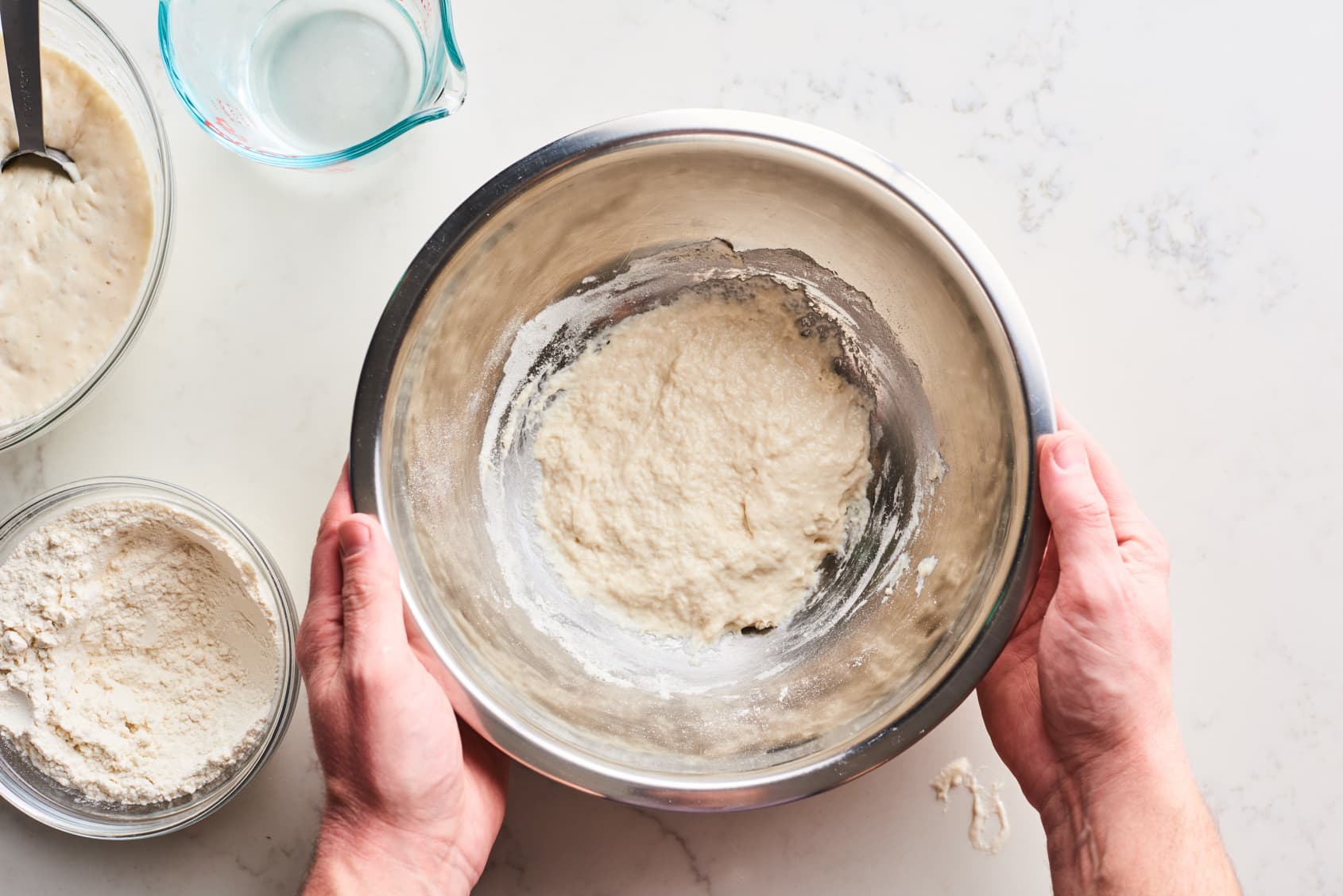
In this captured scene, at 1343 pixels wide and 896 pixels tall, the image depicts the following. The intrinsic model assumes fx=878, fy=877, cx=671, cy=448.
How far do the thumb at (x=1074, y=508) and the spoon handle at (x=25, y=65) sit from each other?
1836 mm

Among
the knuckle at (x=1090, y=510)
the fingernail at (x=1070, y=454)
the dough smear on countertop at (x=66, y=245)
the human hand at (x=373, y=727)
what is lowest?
the human hand at (x=373, y=727)

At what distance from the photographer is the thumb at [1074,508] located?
1.29 m

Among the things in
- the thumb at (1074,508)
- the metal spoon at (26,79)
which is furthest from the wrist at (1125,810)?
the metal spoon at (26,79)

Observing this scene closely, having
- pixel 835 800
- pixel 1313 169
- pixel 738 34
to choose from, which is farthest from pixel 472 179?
pixel 1313 169

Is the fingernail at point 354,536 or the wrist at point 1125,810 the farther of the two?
the wrist at point 1125,810

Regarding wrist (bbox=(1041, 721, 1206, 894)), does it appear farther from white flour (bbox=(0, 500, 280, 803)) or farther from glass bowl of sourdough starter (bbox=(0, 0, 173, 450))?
glass bowl of sourdough starter (bbox=(0, 0, 173, 450))

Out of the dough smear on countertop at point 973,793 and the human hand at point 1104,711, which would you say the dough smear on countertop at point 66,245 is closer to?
the human hand at point 1104,711

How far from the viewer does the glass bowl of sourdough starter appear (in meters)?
1.64

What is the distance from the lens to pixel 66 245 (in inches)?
65.9

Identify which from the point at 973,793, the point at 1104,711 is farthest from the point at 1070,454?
the point at 973,793

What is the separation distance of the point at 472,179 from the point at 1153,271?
1.39 metres

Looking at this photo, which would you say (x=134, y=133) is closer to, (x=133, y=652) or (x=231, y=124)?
(x=231, y=124)

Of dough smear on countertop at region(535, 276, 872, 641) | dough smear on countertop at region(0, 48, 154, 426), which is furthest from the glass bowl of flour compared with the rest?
dough smear on countertop at region(535, 276, 872, 641)

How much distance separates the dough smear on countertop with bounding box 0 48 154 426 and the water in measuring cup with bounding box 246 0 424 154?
0.98ft
